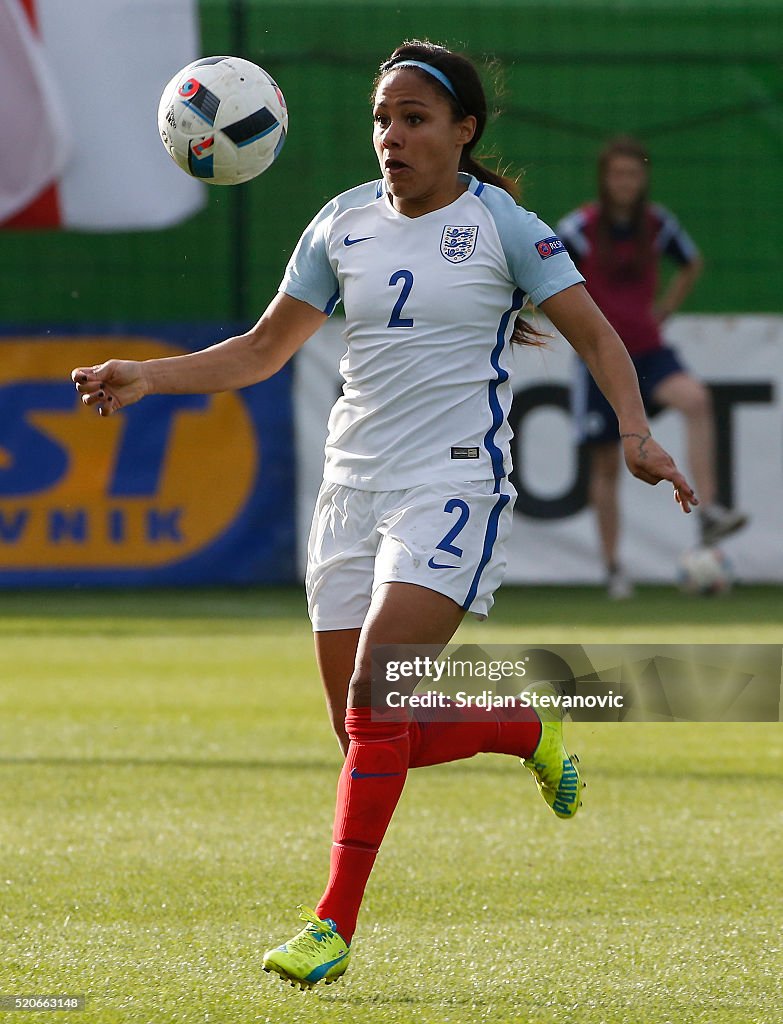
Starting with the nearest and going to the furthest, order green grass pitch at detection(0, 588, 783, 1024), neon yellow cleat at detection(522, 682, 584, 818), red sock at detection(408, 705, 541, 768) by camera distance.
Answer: green grass pitch at detection(0, 588, 783, 1024) < red sock at detection(408, 705, 541, 768) < neon yellow cleat at detection(522, 682, 584, 818)

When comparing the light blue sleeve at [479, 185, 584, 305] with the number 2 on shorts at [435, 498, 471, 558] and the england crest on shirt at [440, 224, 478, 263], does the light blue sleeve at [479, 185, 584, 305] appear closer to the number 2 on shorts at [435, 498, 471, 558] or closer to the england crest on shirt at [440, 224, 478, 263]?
the england crest on shirt at [440, 224, 478, 263]

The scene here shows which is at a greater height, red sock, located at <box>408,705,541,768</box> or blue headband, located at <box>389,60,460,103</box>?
blue headband, located at <box>389,60,460,103</box>

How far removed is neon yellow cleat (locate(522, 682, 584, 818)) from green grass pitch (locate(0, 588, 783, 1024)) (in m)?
0.21

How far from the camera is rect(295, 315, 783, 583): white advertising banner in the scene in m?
12.5

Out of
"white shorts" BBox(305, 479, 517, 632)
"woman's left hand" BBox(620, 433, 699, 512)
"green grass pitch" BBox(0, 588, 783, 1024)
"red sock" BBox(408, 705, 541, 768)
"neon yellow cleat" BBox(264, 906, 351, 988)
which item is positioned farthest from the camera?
"red sock" BBox(408, 705, 541, 768)

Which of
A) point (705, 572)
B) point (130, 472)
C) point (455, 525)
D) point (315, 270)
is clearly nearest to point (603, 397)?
point (705, 572)

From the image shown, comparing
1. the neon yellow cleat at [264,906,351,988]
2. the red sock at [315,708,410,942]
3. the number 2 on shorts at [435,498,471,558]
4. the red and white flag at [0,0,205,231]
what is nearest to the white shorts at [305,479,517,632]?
the number 2 on shorts at [435,498,471,558]

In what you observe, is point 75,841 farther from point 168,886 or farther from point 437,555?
point 437,555

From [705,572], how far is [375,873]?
745cm

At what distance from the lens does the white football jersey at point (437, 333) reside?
425 centimetres

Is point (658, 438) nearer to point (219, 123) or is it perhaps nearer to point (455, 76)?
point (219, 123)

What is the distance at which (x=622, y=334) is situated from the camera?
39.4 feet

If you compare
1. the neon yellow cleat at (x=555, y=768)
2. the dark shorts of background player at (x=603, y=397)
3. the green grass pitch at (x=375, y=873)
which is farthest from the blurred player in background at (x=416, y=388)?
the dark shorts of background player at (x=603, y=397)

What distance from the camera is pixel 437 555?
413 cm
